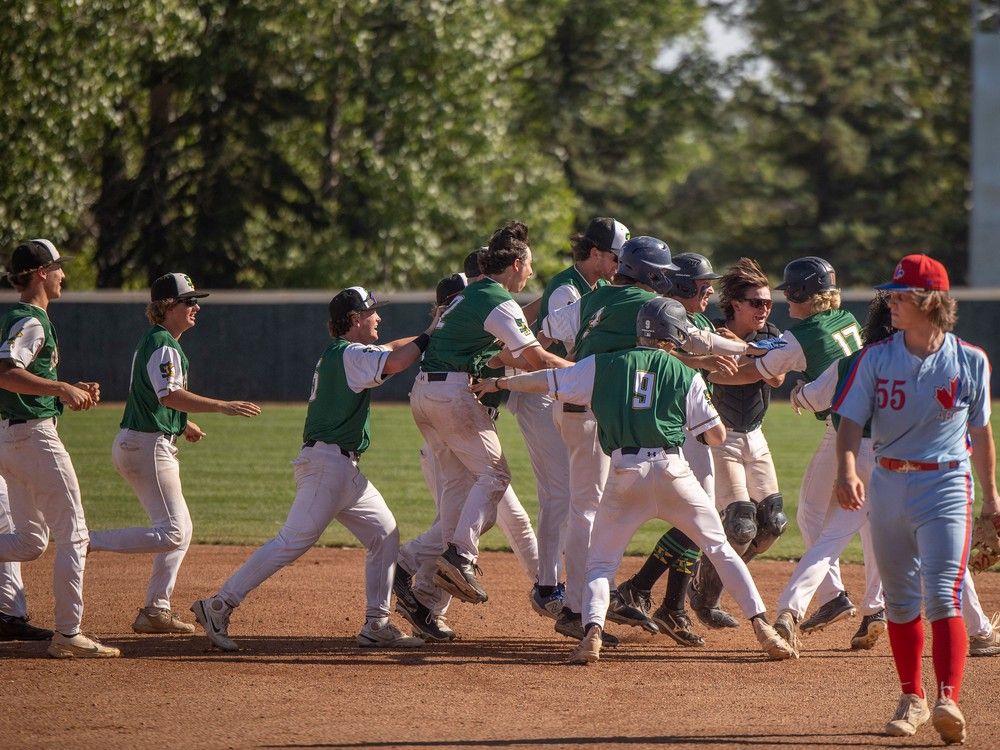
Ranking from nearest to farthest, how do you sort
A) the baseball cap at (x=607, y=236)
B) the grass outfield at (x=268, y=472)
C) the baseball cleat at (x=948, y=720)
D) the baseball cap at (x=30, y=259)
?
1. the baseball cleat at (x=948, y=720)
2. the baseball cap at (x=30, y=259)
3. the baseball cap at (x=607, y=236)
4. the grass outfield at (x=268, y=472)

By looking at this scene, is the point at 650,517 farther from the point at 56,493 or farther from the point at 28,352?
the point at 28,352

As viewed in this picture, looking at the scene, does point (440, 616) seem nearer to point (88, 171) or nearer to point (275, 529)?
point (275, 529)

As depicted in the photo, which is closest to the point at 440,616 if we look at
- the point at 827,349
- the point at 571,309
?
the point at 571,309

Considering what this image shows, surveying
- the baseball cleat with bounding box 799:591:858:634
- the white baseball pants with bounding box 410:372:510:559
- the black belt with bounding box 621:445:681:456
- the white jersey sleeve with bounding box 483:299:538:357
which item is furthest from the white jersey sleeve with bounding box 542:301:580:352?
the baseball cleat with bounding box 799:591:858:634

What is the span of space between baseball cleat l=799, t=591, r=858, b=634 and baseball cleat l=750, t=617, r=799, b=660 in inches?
24.3

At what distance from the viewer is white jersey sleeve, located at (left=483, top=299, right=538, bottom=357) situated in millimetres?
7188

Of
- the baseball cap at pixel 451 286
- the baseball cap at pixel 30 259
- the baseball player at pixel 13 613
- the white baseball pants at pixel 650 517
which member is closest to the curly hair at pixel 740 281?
the baseball cap at pixel 451 286

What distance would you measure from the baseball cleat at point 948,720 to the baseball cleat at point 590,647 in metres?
1.89

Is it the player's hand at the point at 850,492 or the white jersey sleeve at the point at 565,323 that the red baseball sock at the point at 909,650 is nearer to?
the player's hand at the point at 850,492

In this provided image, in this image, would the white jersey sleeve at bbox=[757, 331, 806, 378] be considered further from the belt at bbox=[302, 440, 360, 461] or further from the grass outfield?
the grass outfield

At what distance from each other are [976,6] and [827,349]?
25991mm

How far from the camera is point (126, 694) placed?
626cm

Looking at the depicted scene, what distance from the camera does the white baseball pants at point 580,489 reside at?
24.2ft

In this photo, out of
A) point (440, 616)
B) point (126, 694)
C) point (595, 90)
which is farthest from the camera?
point (595, 90)
